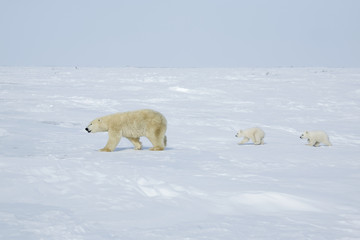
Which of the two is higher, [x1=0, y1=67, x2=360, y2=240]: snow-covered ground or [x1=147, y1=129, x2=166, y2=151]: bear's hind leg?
[x1=147, y1=129, x2=166, y2=151]: bear's hind leg

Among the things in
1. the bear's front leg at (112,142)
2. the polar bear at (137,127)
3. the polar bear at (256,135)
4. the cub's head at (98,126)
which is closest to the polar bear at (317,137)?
the polar bear at (256,135)

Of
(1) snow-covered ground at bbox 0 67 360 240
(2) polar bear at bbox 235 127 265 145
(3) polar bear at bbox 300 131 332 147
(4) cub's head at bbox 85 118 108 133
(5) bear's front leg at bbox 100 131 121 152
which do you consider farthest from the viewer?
(2) polar bear at bbox 235 127 265 145

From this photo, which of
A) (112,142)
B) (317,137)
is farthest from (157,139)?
(317,137)

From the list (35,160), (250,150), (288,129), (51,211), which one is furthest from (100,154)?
(288,129)

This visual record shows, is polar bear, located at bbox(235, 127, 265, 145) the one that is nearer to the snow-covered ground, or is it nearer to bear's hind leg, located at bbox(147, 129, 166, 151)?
the snow-covered ground

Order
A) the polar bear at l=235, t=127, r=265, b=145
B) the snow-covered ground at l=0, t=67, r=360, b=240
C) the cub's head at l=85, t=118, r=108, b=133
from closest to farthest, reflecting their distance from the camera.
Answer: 1. the snow-covered ground at l=0, t=67, r=360, b=240
2. the cub's head at l=85, t=118, r=108, b=133
3. the polar bear at l=235, t=127, r=265, b=145

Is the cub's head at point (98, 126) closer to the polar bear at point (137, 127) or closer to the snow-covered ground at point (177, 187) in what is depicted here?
the polar bear at point (137, 127)

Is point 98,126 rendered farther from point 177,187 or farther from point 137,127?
point 177,187

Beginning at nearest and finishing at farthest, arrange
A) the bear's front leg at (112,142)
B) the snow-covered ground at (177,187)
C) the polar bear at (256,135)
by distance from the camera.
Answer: the snow-covered ground at (177,187) → the bear's front leg at (112,142) → the polar bear at (256,135)

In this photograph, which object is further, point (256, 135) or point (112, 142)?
point (256, 135)

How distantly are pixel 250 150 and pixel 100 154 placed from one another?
298cm

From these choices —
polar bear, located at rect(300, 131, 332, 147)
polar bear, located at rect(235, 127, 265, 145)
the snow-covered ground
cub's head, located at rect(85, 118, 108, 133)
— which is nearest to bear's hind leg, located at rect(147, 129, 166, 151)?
the snow-covered ground

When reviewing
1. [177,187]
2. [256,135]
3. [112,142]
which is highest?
[256,135]

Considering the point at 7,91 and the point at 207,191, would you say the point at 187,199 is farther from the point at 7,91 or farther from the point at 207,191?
the point at 7,91
